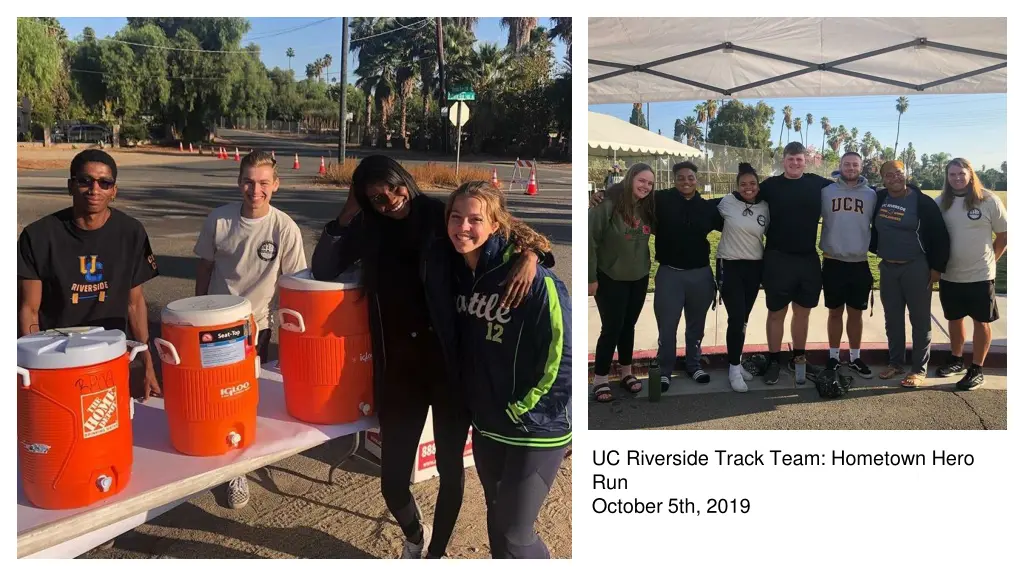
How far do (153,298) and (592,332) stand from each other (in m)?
3.89

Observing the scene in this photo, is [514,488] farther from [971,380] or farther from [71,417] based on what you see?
[971,380]

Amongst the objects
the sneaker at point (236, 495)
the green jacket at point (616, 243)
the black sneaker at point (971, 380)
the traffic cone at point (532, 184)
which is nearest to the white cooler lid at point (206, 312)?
the sneaker at point (236, 495)

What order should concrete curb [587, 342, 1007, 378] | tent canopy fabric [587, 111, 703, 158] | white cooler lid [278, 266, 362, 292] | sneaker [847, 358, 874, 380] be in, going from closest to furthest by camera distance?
white cooler lid [278, 266, 362, 292], sneaker [847, 358, 874, 380], concrete curb [587, 342, 1007, 378], tent canopy fabric [587, 111, 703, 158]

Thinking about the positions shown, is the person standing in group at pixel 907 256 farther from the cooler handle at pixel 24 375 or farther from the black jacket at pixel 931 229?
the cooler handle at pixel 24 375

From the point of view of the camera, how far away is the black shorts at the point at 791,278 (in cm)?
397

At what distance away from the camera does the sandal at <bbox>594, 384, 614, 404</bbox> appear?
386 centimetres

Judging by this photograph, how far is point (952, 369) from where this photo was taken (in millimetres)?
4191

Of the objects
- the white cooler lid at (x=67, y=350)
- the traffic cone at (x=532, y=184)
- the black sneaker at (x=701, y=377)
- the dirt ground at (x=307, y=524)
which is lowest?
the dirt ground at (x=307, y=524)

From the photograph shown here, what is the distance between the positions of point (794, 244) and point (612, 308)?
1.13m

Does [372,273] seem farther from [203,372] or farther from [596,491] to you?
[596,491]

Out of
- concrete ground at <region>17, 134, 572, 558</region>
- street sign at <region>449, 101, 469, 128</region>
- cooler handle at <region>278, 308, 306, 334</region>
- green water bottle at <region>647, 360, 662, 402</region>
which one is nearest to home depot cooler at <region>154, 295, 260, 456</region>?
cooler handle at <region>278, 308, 306, 334</region>

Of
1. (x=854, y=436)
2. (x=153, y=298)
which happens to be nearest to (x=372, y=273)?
(x=854, y=436)

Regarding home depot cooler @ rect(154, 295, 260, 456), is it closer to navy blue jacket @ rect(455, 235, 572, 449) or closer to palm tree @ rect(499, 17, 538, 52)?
navy blue jacket @ rect(455, 235, 572, 449)

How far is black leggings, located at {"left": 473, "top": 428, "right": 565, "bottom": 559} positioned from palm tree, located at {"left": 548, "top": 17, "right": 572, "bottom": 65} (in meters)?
1.67
